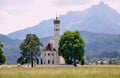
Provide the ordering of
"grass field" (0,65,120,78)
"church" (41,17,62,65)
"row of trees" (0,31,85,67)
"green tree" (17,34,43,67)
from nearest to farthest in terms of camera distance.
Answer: "grass field" (0,65,120,78) < "row of trees" (0,31,85,67) < "green tree" (17,34,43,67) < "church" (41,17,62,65)

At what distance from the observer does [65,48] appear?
11606 centimetres

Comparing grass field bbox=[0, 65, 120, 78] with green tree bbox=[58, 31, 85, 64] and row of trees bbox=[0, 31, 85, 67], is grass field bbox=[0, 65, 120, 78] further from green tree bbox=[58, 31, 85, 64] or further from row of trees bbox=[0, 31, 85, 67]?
row of trees bbox=[0, 31, 85, 67]

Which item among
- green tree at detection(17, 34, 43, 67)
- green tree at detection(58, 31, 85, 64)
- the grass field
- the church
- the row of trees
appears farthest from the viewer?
the church

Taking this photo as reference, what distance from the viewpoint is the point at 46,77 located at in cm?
3512

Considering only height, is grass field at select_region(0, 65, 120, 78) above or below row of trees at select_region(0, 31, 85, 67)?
below

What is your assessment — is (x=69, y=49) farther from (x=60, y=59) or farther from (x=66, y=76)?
(x=66, y=76)

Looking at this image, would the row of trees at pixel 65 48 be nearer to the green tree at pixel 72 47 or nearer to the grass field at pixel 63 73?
the green tree at pixel 72 47

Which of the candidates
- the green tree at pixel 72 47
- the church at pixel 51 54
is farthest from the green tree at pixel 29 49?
the church at pixel 51 54

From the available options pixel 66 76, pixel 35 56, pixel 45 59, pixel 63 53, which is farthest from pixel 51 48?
pixel 66 76

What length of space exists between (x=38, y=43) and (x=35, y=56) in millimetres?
4940

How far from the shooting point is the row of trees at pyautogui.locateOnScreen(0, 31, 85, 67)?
377ft

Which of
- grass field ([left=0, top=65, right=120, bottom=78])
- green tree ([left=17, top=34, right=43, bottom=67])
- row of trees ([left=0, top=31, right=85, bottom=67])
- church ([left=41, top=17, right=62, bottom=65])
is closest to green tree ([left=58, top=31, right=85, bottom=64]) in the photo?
row of trees ([left=0, top=31, right=85, bottom=67])

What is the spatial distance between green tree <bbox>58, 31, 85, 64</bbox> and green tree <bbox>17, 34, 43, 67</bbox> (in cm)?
933

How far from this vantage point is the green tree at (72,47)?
114750 mm
